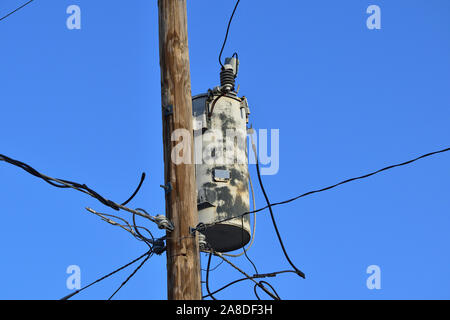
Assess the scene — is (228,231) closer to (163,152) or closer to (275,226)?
(275,226)

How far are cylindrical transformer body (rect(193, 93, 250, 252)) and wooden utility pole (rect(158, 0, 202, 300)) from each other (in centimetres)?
210

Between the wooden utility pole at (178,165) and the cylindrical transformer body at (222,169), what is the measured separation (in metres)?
2.10

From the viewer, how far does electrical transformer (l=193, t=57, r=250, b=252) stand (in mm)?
10117

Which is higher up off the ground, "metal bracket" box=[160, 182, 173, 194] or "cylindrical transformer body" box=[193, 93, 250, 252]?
"cylindrical transformer body" box=[193, 93, 250, 252]

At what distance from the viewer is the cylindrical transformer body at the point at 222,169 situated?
33.2 feet

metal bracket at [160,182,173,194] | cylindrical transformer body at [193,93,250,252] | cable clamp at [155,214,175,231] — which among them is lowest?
cable clamp at [155,214,175,231]

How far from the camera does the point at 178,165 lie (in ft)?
25.9

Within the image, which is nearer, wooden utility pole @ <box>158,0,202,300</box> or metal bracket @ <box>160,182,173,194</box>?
wooden utility pole @ <box>158,0,202,300</box>

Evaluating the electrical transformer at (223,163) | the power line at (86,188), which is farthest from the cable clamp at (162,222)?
the electrical transformer at (223,163)

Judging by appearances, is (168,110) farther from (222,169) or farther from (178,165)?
(222,169)

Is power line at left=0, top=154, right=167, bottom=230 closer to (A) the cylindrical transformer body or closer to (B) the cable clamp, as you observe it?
(B) the cable clamp

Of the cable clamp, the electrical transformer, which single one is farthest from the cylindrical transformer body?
the cable clamp

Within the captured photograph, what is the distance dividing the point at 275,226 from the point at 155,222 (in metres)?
1.67
